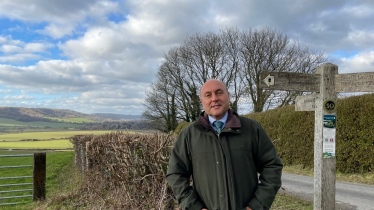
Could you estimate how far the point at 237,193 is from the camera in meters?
2.19

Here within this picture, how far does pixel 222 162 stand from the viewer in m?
2.19

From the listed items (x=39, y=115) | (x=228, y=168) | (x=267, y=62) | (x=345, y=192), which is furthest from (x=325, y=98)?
(x=39, y=115)

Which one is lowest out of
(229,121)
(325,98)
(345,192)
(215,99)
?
(345,192)

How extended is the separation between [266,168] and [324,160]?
2417 millimetres

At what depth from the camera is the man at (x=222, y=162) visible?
7.17 feet

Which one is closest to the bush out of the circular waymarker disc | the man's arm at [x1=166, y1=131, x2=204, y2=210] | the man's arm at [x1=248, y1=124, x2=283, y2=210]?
the man's arm at [x1=166, y1=131, x2=204, y2=210]

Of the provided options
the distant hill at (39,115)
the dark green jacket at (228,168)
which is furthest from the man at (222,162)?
the distant hill at (39,115)

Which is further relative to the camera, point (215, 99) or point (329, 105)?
point (329, 105)

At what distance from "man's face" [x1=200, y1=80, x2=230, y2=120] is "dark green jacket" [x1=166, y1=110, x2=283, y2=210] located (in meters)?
0.09

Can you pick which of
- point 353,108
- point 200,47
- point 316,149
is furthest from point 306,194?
point 200,47

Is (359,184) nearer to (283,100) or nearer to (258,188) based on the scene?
(258,188)

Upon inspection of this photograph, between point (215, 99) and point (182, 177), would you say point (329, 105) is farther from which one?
point (182, 177)

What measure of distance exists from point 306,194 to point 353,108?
4.65 metres

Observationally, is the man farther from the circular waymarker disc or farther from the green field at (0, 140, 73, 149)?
the green field at (0, 140, 73, 149)
